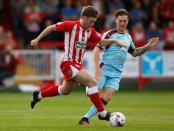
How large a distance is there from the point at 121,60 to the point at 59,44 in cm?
1182

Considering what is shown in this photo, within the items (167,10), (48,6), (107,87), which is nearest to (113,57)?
(107,87)

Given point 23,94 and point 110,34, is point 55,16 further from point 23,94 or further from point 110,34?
point 110,34

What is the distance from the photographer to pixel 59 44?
25.7 meters

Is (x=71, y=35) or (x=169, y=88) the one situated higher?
(x=71, y=35)

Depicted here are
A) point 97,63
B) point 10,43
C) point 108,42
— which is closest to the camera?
point 108,42

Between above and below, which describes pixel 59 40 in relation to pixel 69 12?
below

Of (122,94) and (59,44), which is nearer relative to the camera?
(122,94)

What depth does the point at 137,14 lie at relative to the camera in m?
27.4

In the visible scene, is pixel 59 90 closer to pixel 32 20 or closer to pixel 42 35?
pixel 42 35

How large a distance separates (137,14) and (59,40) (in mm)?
3172

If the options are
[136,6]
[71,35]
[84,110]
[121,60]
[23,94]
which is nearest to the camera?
[71,35]

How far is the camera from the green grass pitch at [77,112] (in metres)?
12.6

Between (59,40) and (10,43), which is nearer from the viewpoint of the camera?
(10,43)

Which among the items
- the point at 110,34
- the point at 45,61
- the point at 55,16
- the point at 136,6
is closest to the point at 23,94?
the point at 45,61
